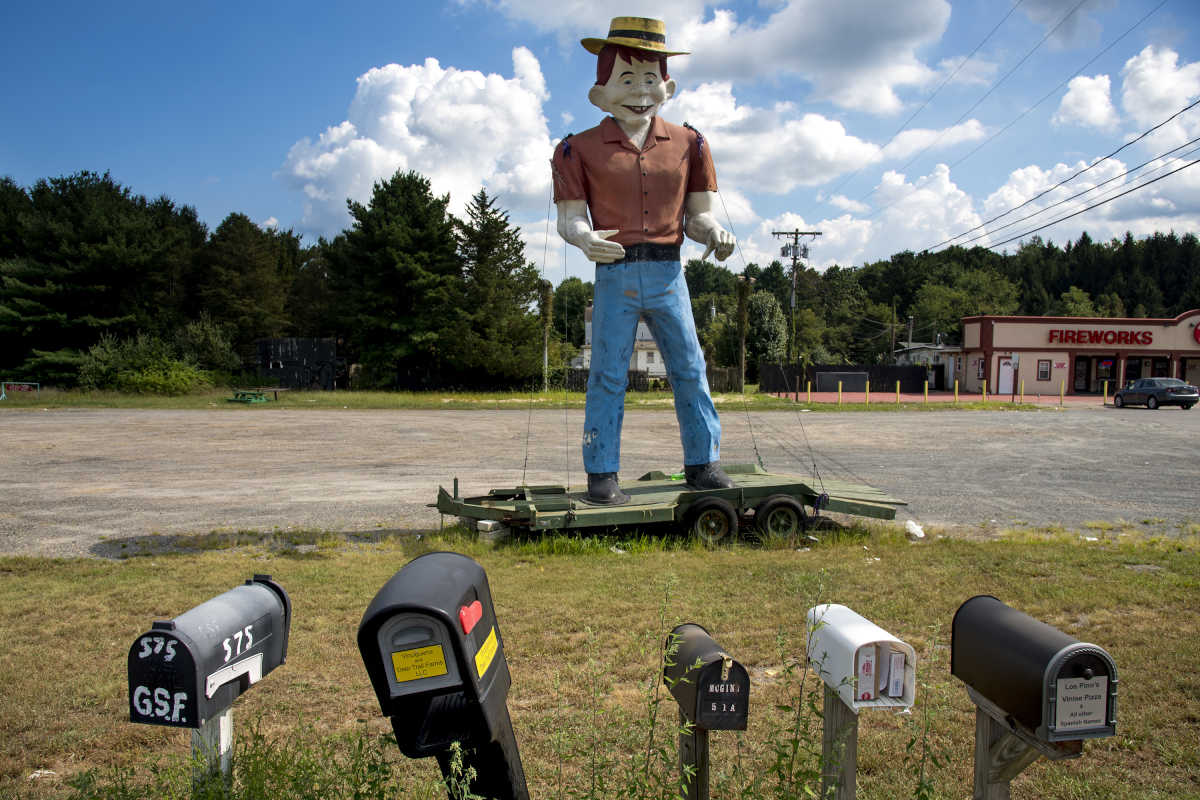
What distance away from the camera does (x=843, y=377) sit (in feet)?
152

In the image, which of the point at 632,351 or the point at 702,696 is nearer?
the point at 702,696

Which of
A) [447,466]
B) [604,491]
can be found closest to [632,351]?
[604,491]

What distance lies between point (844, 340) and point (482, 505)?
7606 cm

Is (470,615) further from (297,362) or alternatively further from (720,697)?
(297,362)

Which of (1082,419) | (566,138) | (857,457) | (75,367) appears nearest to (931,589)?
(566,138)

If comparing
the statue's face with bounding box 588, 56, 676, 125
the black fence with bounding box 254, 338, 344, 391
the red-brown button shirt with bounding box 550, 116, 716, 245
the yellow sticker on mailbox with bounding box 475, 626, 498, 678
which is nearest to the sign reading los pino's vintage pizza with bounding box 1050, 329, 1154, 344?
the black fence with bounding box 254, 338, 344, 391

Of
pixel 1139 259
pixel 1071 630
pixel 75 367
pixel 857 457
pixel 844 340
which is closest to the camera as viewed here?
pixel 1071 630

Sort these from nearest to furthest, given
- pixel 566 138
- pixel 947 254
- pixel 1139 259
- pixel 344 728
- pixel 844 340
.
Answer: pixel 344 728
pixel 566 138
pixel 844 340
pixel 1139 259
pixel 947 254

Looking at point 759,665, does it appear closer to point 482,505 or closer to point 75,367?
point 482,505

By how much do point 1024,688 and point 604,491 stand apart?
552 cm

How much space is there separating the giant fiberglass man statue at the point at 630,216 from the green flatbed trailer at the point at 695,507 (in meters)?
0.26

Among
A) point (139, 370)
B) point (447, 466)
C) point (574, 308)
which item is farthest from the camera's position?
point (574, 308)

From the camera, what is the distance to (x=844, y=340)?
78.2 meters

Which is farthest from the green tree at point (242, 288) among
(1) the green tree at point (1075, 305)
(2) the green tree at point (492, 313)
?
(1) the green tree at point (1075, 305)
